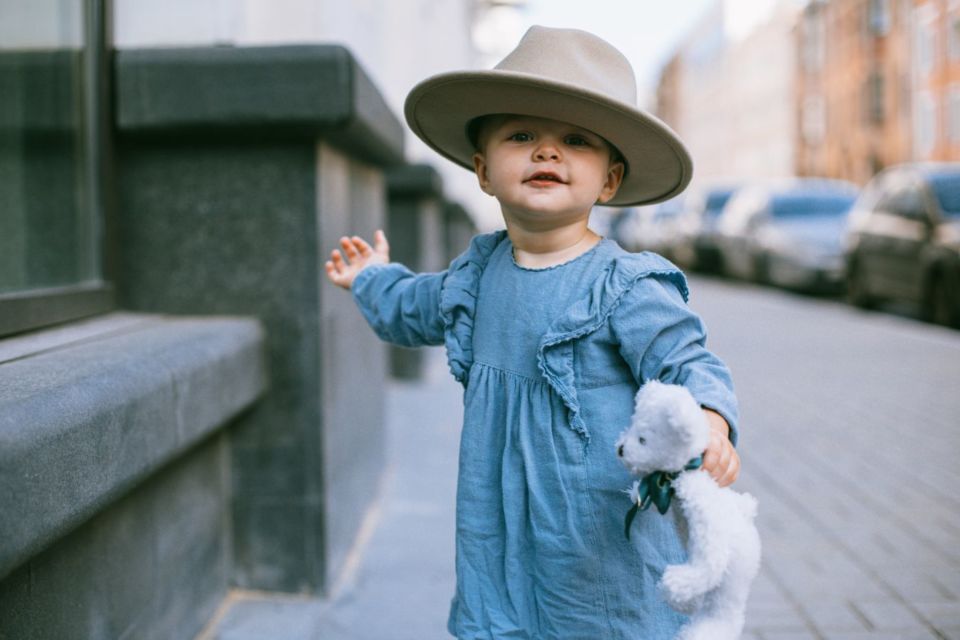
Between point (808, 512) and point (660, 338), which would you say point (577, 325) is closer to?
point (660, 338)

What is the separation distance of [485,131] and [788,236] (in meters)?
14.3

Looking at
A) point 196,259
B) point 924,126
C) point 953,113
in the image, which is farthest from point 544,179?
point 924,126

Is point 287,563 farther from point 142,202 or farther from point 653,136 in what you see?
point 653,136

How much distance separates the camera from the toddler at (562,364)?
6.86ft

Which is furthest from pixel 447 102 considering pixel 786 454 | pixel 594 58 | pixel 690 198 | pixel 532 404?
pixel 690 198

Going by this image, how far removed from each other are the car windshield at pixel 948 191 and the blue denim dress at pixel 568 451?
992cm

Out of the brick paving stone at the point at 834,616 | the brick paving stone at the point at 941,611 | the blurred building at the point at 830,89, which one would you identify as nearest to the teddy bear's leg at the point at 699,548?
the brick paving stone at the point at 834,616

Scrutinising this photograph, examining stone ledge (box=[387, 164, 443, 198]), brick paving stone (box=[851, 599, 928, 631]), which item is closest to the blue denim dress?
brick paving stone (box=[851, 599, 928, 631])

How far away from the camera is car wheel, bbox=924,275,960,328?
1062 centimetres

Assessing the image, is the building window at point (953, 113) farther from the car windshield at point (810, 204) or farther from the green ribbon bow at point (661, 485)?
the green ribbon bow at point (661, 485)

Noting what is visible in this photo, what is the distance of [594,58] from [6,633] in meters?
1.52

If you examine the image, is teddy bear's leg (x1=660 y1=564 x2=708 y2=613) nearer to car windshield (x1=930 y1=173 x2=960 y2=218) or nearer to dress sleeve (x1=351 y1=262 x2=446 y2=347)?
dress sleeve (x1=351 y1=262 x2=446 y2=347)

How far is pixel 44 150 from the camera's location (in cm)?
307

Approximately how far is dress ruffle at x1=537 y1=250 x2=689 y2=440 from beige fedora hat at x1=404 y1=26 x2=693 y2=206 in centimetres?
27
